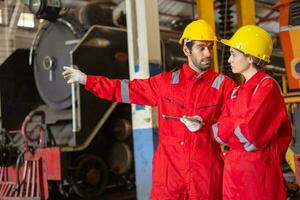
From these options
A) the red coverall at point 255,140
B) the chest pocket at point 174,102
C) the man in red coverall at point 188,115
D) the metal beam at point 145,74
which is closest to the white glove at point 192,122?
the man in red coverall at point 188,115

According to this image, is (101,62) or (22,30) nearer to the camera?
(101,62)

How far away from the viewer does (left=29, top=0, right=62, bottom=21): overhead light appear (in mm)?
6250

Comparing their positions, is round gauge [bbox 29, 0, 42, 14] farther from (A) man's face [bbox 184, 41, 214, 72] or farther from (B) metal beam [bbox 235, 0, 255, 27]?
(A) man's face [bbox 184, 41, 214, 72]

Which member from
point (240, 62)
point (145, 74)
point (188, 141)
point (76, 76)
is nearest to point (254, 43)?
point (240, 62)

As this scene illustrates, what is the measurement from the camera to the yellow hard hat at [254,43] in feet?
8.97

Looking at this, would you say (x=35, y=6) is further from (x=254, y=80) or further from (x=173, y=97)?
(x=254, y=80)

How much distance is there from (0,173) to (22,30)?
629cm

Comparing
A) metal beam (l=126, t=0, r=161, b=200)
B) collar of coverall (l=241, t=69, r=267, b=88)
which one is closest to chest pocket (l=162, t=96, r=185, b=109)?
collar of coverall (l=241, t=69, r=267, b=88)

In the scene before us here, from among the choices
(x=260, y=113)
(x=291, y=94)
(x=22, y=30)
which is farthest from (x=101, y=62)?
(x=22, y=30)

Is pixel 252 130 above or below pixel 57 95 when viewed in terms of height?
below

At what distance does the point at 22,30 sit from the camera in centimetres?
1188

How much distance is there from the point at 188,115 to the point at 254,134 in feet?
1.97

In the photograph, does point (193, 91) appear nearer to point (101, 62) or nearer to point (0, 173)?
point (101, 62)


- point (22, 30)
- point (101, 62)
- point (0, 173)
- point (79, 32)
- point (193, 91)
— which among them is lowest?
point (0, 173)
